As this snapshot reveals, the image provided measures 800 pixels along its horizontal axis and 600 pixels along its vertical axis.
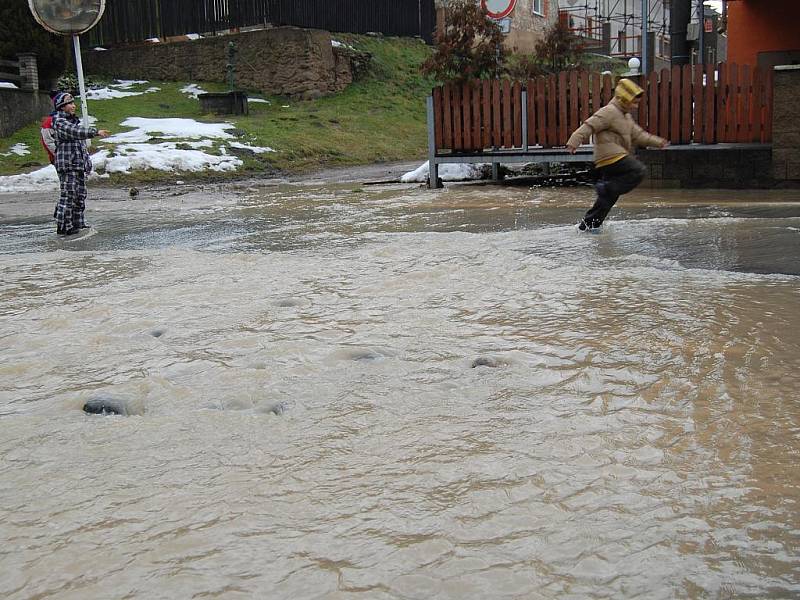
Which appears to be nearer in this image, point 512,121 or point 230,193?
point 512,121

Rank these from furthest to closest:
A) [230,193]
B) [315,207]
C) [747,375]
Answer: [230,193]
[315,207]
[747,375]

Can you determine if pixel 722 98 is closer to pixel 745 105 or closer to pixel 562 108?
pixel 745 105

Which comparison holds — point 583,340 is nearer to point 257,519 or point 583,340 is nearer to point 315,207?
point 257,519

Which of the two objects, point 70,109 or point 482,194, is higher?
point 70,109

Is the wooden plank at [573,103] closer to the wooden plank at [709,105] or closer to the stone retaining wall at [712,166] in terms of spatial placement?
the stone retaining wall at [712,166]

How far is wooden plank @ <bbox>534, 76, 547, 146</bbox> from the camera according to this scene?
13406 millimetres

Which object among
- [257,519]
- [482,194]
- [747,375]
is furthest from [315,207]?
[257,519]

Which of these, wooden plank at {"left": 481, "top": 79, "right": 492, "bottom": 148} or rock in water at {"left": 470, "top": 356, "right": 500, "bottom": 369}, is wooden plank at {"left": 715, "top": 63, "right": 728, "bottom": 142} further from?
rock in water at {"left": 470, "top": 356, "right": 500, "bottom": 369}

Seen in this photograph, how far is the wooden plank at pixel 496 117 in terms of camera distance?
1384 cm

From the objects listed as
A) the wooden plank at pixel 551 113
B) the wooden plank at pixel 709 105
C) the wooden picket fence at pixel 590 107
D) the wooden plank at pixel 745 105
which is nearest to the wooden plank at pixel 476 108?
the wooden picket fence at pixel 590 107

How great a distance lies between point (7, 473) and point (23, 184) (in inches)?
598

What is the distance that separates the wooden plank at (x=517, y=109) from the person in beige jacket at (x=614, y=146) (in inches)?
216

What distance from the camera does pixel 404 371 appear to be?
13.1ft

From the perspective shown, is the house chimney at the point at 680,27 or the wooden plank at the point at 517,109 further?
the house chimney at the point at 680,27
